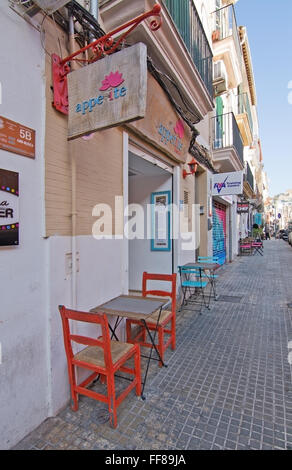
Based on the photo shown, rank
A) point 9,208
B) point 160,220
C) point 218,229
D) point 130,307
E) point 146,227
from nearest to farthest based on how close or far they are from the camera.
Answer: point 9,208 < point 130,307 < point 160,220 < point 146,227 < point 218,229

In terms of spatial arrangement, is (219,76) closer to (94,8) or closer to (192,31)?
(192,31)

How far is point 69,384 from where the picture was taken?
2320 millimetres

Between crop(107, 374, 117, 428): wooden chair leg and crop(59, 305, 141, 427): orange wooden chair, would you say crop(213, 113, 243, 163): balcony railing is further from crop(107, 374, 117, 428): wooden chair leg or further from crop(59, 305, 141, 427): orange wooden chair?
A: crop(107, 374, 117, 428): wooden chair leg

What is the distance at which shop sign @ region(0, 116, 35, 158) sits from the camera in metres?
1.79

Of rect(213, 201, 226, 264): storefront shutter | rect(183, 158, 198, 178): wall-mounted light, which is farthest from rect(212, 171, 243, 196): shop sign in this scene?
rect(183, 158, 198, 178): wall-mounted light

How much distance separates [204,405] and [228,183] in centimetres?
635

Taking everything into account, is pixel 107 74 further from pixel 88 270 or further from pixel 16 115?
pixel 88 270

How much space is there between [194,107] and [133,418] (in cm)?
528

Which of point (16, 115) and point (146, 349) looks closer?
point (16, 115)

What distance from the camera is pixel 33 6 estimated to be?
6.20 ft

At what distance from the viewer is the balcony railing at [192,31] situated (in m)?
3.92

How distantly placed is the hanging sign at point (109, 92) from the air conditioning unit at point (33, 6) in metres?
0.45

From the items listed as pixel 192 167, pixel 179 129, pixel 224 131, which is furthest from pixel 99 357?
pixel 224 131

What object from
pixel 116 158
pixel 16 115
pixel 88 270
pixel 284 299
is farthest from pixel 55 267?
pixel 284 299
